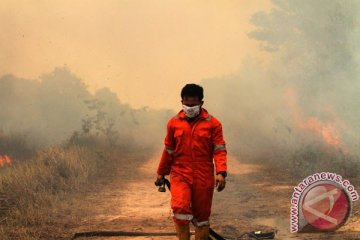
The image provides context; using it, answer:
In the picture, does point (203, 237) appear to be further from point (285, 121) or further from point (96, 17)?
point (96, 17)

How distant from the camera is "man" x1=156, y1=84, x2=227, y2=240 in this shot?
4688 millimetres

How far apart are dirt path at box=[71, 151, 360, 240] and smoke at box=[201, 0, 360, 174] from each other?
3.00 m

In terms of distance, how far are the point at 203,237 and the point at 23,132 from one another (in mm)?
16564

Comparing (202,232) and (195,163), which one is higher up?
(195,163)

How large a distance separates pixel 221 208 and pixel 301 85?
9.72 meters

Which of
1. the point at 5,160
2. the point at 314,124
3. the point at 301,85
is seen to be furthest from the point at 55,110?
the point at 314,124

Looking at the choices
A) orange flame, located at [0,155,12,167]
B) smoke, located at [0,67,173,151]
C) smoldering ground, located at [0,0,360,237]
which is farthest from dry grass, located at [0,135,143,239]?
smoke, located at [0,67,173,151]

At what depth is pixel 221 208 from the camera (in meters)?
8.27

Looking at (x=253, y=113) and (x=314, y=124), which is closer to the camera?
(x=314, y=124)

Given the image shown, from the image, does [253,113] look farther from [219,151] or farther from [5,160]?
[219,151]

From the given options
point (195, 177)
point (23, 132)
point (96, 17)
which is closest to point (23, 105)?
point (23, 132)

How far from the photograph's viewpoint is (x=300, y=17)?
1725cm

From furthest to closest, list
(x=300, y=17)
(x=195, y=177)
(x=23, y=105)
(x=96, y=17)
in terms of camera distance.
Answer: (x=96, y=17)
(x=23, y=105)
(x=300, y=17)
(x=195, y=177)

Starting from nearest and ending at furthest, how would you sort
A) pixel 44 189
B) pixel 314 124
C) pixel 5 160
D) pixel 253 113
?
pixel 44 189 < pixel 314 124 < pixel 5 160 < pixel 253 113
